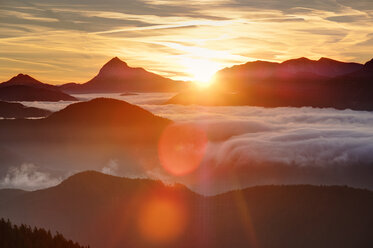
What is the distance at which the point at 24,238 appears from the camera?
86.1 metres

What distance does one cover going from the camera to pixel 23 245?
83.5 m

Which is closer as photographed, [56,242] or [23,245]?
[23,245]

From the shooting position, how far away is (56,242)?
93.9m

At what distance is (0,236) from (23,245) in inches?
→ 161

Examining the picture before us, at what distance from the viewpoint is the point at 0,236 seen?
8250 centimetres

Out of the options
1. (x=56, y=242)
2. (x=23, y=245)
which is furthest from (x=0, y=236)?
(x=56, y=242)

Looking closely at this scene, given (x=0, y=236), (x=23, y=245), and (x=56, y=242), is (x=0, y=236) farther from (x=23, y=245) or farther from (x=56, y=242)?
(x=56, y=242)

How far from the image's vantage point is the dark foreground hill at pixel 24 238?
8112 cm

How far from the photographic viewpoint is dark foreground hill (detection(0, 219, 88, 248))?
81.1 meters

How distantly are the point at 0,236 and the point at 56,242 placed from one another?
44.8 ft

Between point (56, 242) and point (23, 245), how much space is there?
36.1 feet

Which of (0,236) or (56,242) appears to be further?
(56,242)
